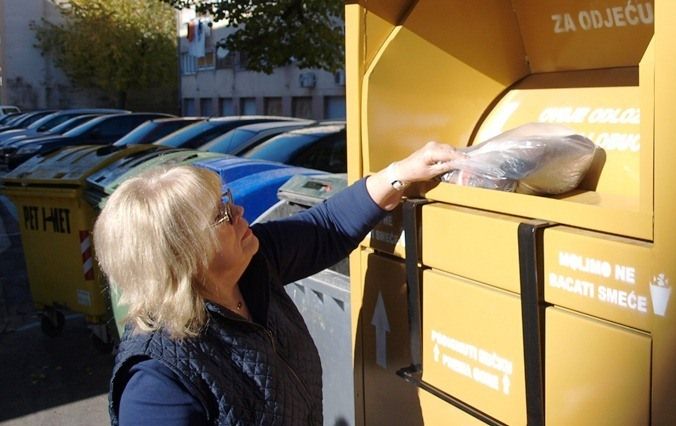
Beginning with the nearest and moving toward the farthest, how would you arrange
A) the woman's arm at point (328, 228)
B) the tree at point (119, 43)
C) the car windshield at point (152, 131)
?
1. the woman's arm at point (328, 228)
2. the car windshield at point (152, 131)
3. the tree at point (119, 43)

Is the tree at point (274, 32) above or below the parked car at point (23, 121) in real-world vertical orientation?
above

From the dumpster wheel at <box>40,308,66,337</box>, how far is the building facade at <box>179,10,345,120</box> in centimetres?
1563

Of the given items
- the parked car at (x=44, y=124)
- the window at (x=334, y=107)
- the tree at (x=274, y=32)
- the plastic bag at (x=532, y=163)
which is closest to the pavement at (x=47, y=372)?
the plastic bag at (x=532, y=163)

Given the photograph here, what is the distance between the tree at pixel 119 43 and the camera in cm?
3247

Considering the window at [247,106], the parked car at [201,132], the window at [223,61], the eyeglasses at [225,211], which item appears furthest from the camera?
the window at [223,61]

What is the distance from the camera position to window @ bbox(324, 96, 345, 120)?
25.3 m

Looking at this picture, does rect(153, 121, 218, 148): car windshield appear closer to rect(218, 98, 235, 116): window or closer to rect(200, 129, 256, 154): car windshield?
rect(200, 129, 256, 154): car windshield

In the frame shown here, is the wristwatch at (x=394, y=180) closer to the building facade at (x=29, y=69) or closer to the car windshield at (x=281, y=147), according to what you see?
the car windshield at (x=281, y=147)

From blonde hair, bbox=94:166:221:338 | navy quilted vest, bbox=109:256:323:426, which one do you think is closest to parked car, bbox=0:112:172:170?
navy quilted vest, bbox=109:256:323:426

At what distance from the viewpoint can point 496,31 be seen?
2.65 m

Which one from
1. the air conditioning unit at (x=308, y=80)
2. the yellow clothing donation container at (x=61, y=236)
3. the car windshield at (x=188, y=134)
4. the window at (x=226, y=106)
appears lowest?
the yellow clothing donation container at (x=61, y=236)

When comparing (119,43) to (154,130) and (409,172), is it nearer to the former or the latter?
(154,130)

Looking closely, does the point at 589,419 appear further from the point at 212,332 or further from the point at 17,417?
the point at 17,417

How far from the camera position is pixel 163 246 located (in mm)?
1804
